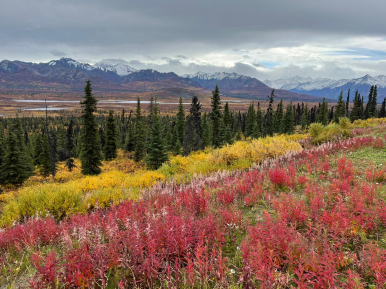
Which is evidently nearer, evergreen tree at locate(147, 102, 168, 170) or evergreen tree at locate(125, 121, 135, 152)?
evergreen tree at locate(147, 102, 168, 170)

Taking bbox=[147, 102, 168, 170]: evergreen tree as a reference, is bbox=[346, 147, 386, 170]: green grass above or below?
above

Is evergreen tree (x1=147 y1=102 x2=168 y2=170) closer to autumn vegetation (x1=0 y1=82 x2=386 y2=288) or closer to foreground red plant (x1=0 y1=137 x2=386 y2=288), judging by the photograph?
autumn vegetation (x1=0 y1=82 x2=386 y2=288)

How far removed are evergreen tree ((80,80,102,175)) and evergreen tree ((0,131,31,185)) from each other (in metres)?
10.4

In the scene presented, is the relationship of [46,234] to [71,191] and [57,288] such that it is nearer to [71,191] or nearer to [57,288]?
[57,288]

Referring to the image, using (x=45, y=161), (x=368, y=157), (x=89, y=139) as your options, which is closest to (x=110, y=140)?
(x=45, y=161)

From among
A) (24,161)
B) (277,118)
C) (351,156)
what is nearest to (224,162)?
(351,156)

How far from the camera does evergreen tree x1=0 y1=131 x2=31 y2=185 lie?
34594 mm

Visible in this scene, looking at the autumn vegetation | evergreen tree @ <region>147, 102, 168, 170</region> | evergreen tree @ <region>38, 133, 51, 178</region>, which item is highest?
the autumn vegetation

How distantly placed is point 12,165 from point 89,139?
12.5 meters

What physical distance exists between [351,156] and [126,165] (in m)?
45.7

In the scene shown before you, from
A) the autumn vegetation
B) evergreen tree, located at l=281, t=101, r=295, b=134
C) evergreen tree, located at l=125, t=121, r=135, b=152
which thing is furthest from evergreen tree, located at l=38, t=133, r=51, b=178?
evergreen tree, located at l=281, t=101, r=295, b=134

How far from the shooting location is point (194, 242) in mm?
3535

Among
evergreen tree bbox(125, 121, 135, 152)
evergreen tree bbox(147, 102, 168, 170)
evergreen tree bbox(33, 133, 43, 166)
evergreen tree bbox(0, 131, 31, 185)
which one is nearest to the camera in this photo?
evergreen tree bbox(0, 131, 31, 185)

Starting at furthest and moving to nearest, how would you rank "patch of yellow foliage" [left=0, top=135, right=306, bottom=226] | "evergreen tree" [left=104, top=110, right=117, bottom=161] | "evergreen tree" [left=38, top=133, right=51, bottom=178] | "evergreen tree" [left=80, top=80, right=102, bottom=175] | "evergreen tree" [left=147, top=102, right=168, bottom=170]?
"evergreen tree" [left=104, top=110, right=117, bottom=161]
"evergreen tree" [left=38, top=133, right=51, bottom=178]
"evergreen tree" [left=147, top=102, right=168, bottom=170]
"evergreen tree" [left=80, top=80, right=102, bottom=175]
"patch of yellow foliage" [left=0, top=135, right=306, bottom=226]
